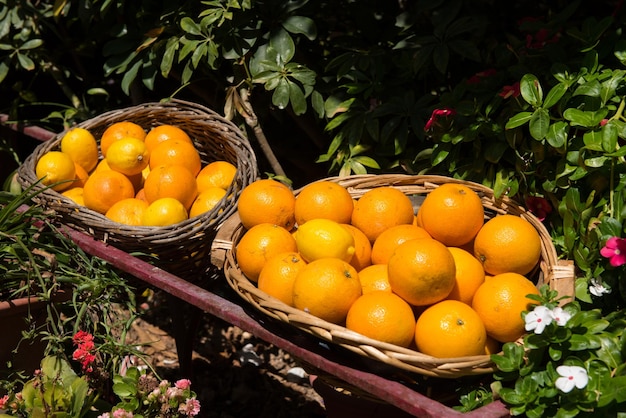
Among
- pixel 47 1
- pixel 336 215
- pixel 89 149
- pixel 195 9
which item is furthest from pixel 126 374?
pixel 47 1

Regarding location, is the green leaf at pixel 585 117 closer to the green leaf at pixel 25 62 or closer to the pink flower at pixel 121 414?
the pink flower at pixel 121 414

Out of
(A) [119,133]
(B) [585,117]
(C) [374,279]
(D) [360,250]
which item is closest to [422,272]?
(C) [374,279]

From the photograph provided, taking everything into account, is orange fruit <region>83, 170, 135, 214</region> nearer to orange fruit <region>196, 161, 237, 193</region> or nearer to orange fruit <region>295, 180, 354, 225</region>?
orange fruit <region>196, 161, 237, 193</region>

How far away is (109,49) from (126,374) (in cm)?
137

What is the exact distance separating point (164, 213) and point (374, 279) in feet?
2.10

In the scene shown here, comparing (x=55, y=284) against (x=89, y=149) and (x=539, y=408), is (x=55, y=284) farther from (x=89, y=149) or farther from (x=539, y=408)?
(x=539, y=408)

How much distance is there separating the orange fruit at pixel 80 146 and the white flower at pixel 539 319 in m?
1.47

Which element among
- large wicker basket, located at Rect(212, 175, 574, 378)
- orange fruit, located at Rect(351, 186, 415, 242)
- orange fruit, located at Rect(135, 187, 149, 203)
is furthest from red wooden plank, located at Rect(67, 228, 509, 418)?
orange fruit, located at Rect(351, 186, 415, 242)

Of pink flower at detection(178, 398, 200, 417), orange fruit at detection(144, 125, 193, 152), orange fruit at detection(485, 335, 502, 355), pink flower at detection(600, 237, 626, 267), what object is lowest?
pink flower at detection(178, 398, 200, 417)

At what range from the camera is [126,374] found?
5.12 feet

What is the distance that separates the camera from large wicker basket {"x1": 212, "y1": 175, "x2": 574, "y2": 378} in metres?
1.30

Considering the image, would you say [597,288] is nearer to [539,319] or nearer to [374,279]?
[539,319]

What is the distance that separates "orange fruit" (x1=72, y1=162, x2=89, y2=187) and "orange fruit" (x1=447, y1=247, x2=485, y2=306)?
120cm

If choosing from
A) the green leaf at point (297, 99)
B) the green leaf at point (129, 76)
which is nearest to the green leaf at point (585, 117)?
the green leaf at point (297, 99)
